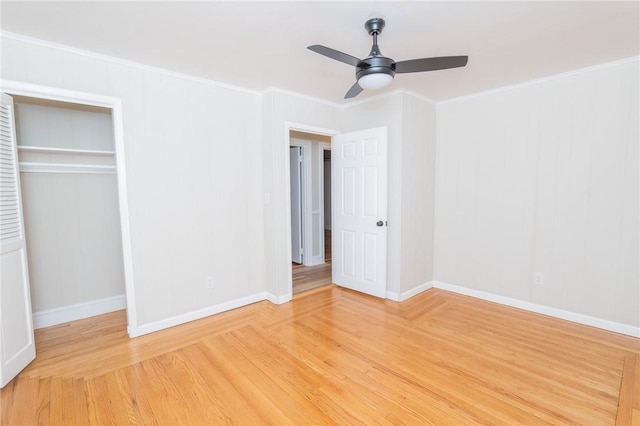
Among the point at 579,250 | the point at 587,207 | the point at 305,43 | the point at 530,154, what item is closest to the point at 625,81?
the point at 530,154

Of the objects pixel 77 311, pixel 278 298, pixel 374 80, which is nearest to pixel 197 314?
pixel 278 298

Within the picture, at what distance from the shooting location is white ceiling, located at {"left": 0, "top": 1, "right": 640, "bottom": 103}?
1.92 m

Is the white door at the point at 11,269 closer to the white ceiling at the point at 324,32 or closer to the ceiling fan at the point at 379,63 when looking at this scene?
the white ceiling at the point at 324,32

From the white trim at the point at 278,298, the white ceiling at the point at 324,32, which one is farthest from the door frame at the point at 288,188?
the white ceiling at the point at 324,32

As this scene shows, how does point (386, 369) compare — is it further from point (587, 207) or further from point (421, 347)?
point (587, 207)

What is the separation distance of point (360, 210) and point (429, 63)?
6.61ft

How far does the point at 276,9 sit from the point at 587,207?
3.27 m

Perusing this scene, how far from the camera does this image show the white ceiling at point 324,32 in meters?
1.92

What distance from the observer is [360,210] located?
384cm

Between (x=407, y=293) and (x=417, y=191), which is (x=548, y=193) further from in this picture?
(x=407, y=293)

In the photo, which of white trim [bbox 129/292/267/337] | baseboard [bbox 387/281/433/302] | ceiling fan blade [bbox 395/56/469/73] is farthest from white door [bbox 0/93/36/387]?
baseboard [bbox 387/281/433/302]

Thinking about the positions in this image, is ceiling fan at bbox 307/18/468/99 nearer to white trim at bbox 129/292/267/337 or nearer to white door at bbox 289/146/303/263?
white trim at bbox 129/292/267/337

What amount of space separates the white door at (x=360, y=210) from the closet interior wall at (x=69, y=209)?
8.40 ft

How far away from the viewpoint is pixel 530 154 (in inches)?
130
